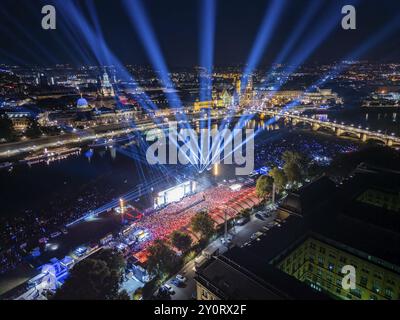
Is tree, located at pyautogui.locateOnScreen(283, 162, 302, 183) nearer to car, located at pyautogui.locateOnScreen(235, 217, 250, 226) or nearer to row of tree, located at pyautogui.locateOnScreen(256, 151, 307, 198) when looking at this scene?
row of tree, located at pyautogui.locateOnScreen(256, 151, 307, 198)

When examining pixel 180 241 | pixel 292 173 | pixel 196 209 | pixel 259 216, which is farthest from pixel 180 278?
pixel 292 173

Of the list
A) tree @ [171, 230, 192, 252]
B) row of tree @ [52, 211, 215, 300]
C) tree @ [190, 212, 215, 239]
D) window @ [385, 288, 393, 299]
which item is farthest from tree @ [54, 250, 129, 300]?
window @ [385, 288, 393, 299]

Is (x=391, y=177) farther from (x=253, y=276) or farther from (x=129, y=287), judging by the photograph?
(x=129, y=287)

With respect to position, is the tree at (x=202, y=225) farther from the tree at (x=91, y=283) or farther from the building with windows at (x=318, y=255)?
the tree at (x=91, y=283)

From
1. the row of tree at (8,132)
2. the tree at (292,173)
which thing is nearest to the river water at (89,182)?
the tree at (292,173)

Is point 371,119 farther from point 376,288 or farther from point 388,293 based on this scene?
point 388,293

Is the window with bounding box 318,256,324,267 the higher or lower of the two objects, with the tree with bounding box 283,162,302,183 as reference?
lower
